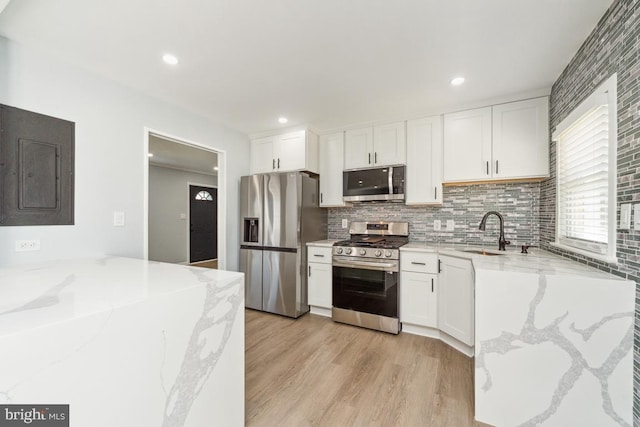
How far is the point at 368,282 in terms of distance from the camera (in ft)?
9.45

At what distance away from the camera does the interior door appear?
21.0ft

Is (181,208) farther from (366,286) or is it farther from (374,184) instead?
(366,286)

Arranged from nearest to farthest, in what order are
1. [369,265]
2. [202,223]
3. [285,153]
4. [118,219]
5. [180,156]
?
[118,219]
[369,265]
[285,153]
[180,156]
[202,223]

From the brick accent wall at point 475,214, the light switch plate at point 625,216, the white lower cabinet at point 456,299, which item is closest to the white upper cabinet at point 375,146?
the brick accent wall at point 475,214

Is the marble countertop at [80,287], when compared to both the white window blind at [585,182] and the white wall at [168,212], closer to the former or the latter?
the white window blind at [585,182]

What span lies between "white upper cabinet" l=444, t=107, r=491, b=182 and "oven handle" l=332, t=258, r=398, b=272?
1.09m

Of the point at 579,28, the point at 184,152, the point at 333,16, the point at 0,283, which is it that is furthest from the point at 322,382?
the point at 184,152

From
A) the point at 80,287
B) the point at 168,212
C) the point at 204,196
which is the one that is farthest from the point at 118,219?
the point at 204,196

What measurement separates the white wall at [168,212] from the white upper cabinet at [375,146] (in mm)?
4494

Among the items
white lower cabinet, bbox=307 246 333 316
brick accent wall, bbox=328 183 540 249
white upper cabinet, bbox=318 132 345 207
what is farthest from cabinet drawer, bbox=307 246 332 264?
brick accent wall, bbox=328 183 540 249

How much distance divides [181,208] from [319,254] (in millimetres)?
4436

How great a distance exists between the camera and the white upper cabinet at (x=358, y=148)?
3244 mm

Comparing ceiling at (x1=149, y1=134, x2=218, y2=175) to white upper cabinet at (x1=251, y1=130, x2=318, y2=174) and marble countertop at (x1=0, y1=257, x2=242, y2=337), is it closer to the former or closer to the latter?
white upper cabinet at (x1=251, y1=130, x2=318, y2=174)

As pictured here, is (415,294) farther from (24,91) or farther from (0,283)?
(24,91)
